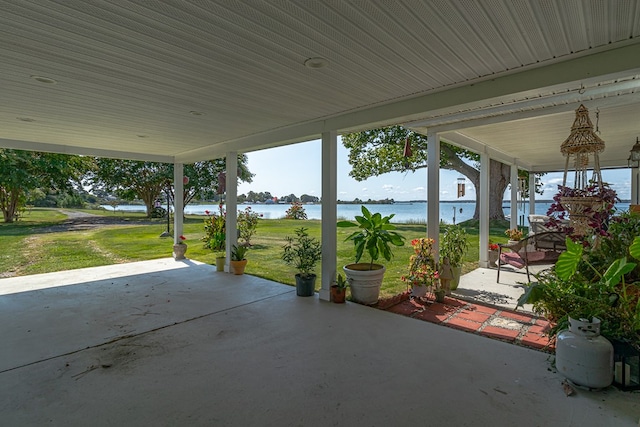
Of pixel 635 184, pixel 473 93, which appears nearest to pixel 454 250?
pixel 473 93

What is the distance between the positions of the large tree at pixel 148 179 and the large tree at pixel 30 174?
33.7 inches

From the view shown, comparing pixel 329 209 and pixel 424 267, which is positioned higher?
pixel 329 209

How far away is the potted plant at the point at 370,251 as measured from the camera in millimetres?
4191

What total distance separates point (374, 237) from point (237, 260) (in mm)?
2938

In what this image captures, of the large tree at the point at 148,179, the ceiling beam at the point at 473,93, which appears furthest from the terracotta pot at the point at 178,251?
the large tree at the point at 148,179

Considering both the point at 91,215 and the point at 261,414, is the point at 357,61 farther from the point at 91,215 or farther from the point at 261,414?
the point at 91,215

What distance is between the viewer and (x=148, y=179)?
47.8 feet

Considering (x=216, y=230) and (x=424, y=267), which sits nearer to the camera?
(x=424, y=267)

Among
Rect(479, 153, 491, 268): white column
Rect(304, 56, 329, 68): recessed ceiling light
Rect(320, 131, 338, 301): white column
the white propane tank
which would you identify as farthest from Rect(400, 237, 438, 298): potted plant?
Rect(304, 56, 329, 68): recessed ceiling light

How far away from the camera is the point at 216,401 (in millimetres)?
2168

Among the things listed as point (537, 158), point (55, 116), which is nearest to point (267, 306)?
point (55, 116)

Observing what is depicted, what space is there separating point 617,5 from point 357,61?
1.56 meters

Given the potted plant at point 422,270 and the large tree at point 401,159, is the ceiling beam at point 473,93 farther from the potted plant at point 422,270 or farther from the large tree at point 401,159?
the large tree at point 401,159

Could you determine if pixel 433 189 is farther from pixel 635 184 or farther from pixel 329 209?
→ pixel 635 184
